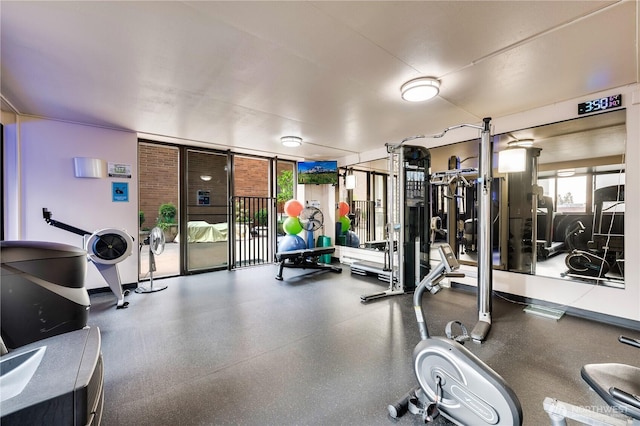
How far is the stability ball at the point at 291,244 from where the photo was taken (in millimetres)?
5656

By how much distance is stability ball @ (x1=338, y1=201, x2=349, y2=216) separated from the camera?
667 cm

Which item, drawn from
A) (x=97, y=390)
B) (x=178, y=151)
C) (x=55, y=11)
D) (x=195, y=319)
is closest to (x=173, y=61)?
(x=55, y=11)

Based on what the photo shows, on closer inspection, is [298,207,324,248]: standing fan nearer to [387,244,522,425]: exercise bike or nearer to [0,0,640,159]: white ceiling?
[0,0,640,159]: white ceiling

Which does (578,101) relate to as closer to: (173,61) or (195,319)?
(173,61)

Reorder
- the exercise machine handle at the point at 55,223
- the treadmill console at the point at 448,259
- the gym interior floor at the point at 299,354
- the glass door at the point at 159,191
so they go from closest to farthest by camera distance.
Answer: the gym interior floor at the point at 299,354, the treadmill console at the point at 448,259, the exercise machine handle at the point at 55,223, the glass door at the point at 159,191

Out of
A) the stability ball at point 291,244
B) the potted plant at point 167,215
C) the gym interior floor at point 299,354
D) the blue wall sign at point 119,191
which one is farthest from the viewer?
the stability ball at point 291,244

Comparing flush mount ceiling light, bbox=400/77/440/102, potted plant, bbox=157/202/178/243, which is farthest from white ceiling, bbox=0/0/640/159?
potted plant, bbox=157/202/178/243

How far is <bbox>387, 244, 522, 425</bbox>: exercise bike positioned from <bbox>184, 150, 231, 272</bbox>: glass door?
4.82 m

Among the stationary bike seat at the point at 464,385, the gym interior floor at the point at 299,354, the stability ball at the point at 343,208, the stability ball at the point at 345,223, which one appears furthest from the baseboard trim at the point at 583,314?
the stability ball at the point at 343,208

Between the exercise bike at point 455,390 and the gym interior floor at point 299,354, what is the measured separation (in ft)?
0.44

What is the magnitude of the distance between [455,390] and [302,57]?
2.77 meters

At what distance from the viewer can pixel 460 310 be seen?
346 cm

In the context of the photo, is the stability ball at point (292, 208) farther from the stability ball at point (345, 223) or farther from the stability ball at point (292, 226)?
the stability ball at point (345, 223)

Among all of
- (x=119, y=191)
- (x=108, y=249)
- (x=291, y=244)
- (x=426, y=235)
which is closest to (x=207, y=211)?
(x=119, y=191)
